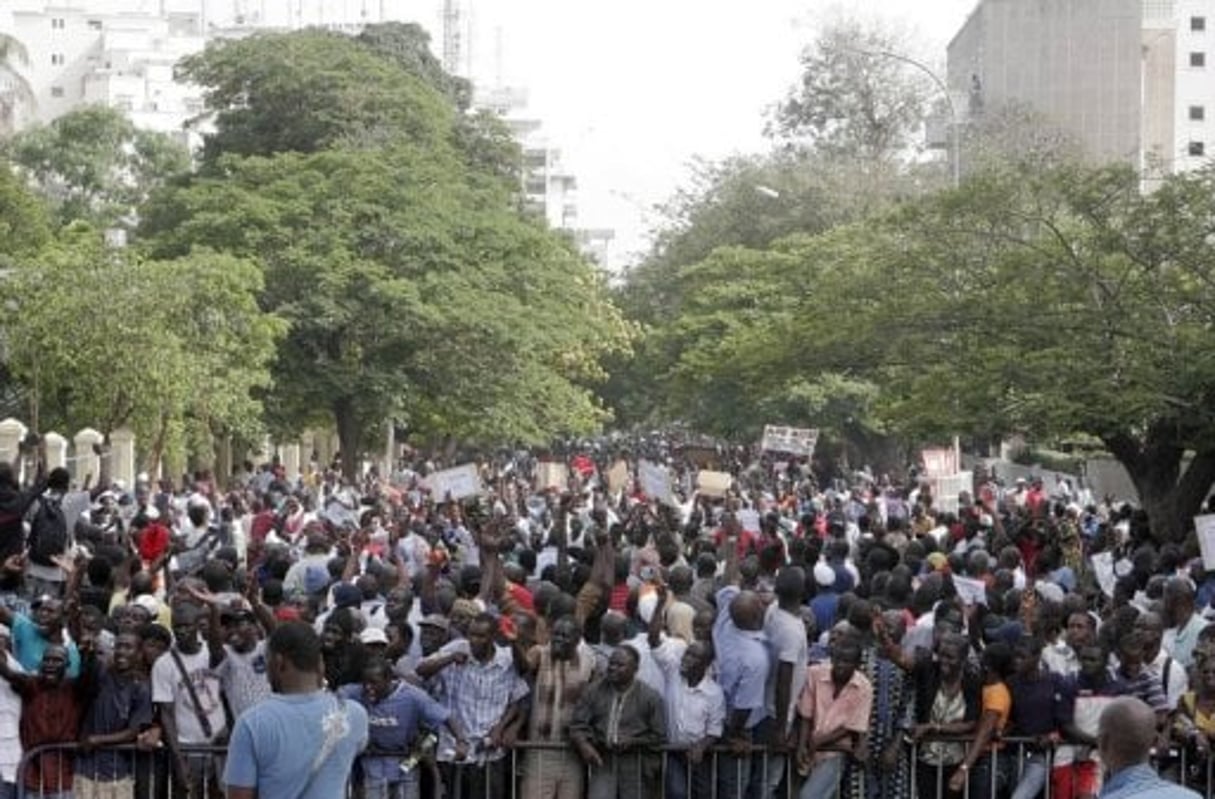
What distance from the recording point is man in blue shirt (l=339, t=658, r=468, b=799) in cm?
1291

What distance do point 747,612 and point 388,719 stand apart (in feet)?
6.75

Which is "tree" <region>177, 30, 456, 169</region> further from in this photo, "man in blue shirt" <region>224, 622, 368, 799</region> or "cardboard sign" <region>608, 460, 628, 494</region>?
"man in blue shirt" <region>224, 622, 368, 799</region>

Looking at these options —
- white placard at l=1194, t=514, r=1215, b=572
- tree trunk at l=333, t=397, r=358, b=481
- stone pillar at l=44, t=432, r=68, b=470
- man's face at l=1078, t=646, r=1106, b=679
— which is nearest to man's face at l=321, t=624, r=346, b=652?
man's face at l=1078, t=646, r=1106, b=679

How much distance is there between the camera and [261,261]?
168 feet

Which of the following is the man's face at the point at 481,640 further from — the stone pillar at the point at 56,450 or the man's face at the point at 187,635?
the stone pillar at the point at 56,450

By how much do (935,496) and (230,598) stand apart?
23.8m

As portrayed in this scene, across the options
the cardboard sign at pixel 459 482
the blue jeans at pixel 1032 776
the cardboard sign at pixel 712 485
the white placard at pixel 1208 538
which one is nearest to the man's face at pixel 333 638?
the blue jeans at pixel 1032 776

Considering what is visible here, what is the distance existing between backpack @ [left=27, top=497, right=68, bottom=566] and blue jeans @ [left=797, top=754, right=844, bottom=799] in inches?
264

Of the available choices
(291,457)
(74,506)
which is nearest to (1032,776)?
(74,506)

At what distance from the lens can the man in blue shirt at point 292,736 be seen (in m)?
8.67

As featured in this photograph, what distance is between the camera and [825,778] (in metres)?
13.4

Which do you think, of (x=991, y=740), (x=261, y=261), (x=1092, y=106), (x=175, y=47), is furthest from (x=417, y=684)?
(x=175, y=47)

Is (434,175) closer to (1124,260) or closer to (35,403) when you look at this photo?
(35,403)

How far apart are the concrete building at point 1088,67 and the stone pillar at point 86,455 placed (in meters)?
42.3
